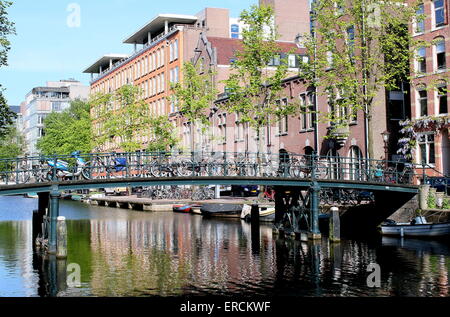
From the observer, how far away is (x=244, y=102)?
4972 cm

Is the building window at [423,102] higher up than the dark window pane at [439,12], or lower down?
lower down

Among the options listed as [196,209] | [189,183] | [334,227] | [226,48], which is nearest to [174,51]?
[226,48]

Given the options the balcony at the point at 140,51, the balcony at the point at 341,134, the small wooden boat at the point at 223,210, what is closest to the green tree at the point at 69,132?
the balcony at the point at 140,51

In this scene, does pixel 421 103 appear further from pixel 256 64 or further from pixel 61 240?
pixel 61 240

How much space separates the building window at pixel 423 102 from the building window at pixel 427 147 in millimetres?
1691

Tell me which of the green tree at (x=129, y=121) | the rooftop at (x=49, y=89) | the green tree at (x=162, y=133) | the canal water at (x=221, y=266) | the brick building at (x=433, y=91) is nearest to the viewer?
the canal water at (x=221, y=266)

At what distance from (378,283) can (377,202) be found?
1816cm

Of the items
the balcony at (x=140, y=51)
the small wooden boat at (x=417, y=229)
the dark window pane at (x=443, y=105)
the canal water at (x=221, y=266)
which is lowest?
the canal water at (x=221, y=266)

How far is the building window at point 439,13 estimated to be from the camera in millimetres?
46281

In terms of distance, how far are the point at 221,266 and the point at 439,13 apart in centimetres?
2830

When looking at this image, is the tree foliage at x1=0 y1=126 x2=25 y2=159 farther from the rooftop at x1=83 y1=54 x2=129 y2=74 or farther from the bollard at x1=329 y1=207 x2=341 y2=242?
the bollard at x1=329 y1=207 x2=341 y2=242

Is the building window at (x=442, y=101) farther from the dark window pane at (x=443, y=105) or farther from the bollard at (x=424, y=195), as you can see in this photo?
the bollard at (x=424, y=195)

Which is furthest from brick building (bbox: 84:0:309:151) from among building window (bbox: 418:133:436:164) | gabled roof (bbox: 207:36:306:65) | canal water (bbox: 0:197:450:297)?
canal water (bbox: 0:197:450:297)

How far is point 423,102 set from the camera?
47906 millimetres
